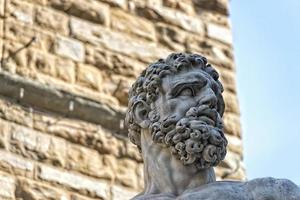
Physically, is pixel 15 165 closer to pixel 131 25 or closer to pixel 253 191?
pixel 131 25

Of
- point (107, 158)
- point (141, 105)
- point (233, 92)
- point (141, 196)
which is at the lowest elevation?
point (141, 196)

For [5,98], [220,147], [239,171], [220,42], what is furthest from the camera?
[220,42]

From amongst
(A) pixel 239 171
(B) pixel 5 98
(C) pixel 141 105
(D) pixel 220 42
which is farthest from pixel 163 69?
(D) pixel 220 42

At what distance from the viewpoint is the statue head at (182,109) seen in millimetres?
3326

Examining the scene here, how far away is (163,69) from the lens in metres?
3.50

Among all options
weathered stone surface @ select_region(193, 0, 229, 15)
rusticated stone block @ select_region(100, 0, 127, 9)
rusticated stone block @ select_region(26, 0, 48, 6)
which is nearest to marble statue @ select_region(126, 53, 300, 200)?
rusticated stone block @ select_region(26, 0, 48, 6)

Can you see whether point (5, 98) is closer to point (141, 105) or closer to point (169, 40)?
point (169, 40)

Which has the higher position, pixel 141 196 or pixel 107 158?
pixel 107 158

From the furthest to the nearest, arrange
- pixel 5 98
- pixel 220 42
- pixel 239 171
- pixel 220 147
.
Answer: pixel 220 42 → pixel 239 171 → pixel 5 98 → pixel 220 147

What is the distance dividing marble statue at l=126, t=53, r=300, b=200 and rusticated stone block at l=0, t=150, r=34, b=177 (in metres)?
2.72

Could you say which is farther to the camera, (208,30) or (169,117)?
(208,30)

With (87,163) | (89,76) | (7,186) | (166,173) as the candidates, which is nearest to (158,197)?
(166,173)

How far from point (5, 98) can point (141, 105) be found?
10.1 feet

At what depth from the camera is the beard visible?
10.9ft
